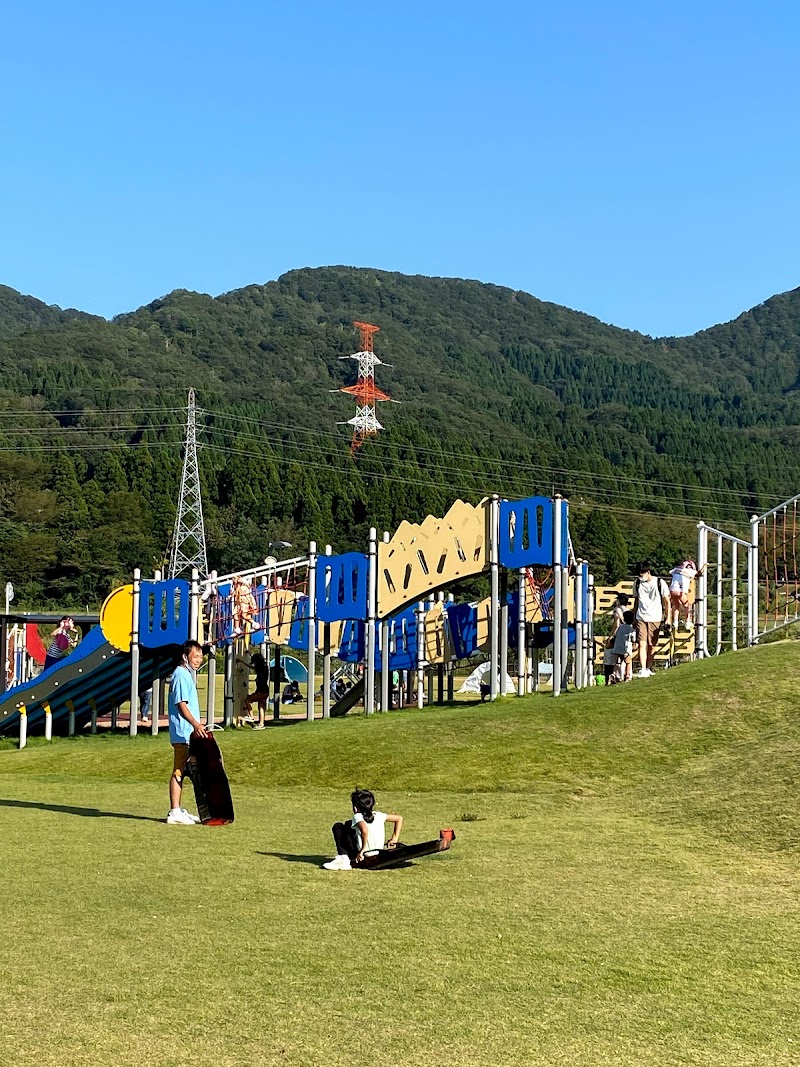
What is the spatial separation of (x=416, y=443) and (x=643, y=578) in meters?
99.9

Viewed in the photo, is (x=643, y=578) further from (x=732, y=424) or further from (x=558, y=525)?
(x=732, y=424)

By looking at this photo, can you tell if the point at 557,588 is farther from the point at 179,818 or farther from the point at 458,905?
the point at 458,905

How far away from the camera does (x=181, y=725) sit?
14.0m

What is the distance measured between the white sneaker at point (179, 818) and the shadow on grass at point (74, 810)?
0.41 meters

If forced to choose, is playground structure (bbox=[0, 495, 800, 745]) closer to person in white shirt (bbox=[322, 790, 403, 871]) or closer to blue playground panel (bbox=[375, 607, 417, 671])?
blue playground panel (bbox=[375, 607, 417, 671])

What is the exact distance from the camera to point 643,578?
72.9ft

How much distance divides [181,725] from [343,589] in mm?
13196

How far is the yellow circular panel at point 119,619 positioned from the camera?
1084 inches

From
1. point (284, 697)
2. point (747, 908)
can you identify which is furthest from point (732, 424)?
point (747, 908)

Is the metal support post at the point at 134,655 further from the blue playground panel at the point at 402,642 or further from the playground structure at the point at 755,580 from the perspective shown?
the playground structure at the point at 755,580

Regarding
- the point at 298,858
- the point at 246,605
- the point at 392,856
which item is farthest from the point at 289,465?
the point at 392,856

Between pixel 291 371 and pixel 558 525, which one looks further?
pixel 291 371

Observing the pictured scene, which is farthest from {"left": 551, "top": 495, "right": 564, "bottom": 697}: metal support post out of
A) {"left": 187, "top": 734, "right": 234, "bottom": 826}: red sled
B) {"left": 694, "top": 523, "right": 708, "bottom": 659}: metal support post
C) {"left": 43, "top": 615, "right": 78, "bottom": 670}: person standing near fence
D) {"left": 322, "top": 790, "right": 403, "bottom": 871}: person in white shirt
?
{"left": 43, "top": 615, "right": 78, "bottom": 670}: person standing near fence

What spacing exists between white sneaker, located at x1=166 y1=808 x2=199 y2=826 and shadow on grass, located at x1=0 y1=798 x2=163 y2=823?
41 centimetres
